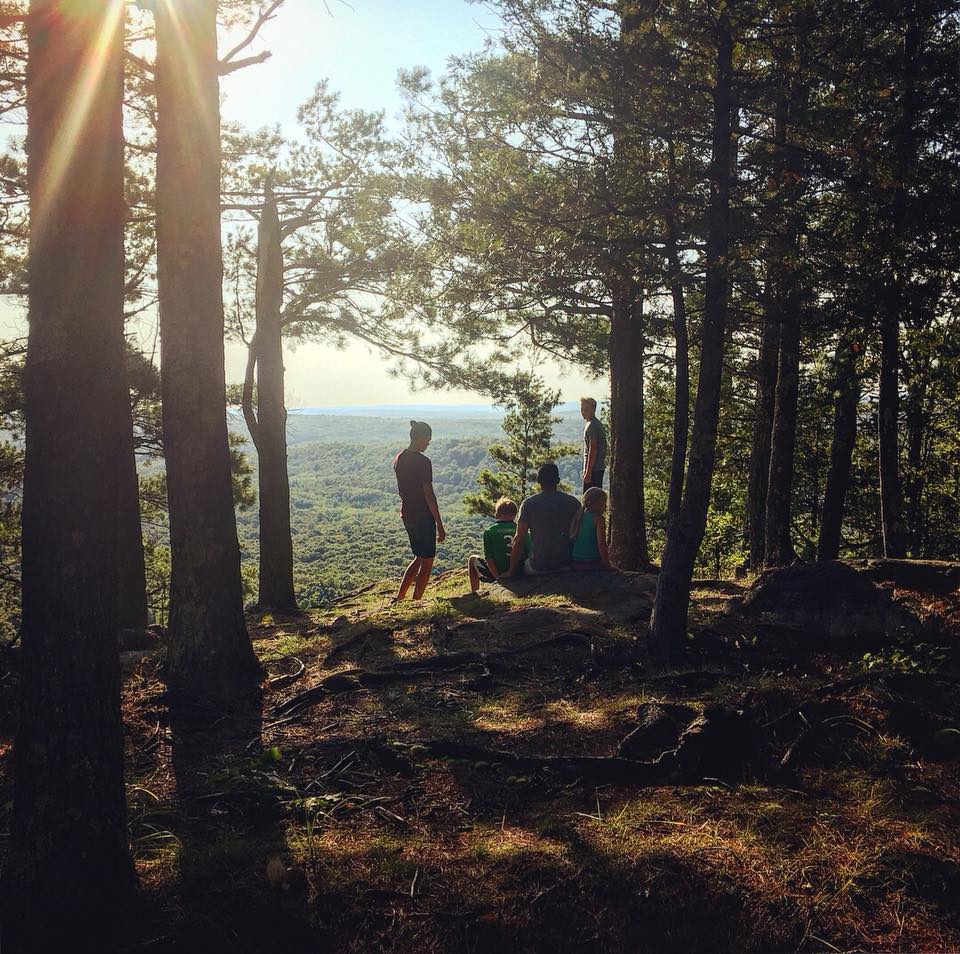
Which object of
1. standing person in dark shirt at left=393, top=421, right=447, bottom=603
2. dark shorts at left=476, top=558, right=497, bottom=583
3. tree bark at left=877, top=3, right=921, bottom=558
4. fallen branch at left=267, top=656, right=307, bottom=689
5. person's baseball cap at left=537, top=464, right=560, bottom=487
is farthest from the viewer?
Answer: dark shorts at left=476, top=558, right=497, bottom=583

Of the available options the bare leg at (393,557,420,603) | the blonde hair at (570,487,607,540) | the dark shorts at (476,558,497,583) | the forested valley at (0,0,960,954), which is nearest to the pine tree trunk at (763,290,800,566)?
the forested valley at (0,0,960,954)

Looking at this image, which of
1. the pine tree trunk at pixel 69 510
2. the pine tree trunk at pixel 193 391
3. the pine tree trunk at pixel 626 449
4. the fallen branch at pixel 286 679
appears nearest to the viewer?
the pine tree trunk at pixel 69 510

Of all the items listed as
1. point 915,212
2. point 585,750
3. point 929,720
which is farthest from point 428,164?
point 929,720

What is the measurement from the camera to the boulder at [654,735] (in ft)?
12.8

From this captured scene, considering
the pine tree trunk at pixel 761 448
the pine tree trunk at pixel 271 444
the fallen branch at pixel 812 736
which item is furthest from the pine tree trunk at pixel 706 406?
the pine tree trunk at pixel 271 444

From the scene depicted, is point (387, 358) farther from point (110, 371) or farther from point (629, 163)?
point (110, 371)

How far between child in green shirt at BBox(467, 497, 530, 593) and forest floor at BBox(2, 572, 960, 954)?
318cm

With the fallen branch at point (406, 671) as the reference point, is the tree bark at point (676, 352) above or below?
above

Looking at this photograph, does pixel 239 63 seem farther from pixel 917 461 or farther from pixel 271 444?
pixel 917 461

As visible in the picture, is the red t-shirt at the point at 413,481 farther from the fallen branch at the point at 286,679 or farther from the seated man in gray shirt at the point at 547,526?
the fallen branch at the point at 286,679

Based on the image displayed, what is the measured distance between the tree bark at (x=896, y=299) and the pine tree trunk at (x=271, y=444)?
A: 789cm

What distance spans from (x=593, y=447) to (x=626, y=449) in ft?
1.58

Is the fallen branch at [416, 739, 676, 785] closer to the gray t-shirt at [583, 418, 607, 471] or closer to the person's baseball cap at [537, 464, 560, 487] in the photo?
the person's baseball cap at [537, 464, 560, 487]

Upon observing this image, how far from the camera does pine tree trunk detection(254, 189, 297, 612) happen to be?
10641 mm
